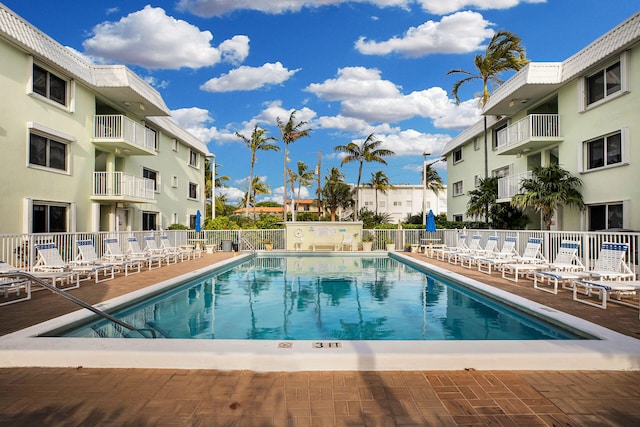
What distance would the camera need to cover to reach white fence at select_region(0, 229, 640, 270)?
917cm

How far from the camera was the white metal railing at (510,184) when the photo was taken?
1694 cm

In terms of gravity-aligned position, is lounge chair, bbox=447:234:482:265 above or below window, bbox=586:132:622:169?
below

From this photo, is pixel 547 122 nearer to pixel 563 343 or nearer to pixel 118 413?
pixel 563 343

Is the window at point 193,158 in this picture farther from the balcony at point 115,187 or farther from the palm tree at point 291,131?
the palm tree at point 291,131

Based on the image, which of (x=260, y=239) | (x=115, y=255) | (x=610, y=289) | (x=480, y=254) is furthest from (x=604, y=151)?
(x=115, y=255)

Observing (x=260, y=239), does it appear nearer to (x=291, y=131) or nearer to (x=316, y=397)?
(x=291, y=131)

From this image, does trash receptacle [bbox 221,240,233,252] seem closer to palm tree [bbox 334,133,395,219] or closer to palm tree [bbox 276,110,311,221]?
palm tree [bbox 276,110,311,221]

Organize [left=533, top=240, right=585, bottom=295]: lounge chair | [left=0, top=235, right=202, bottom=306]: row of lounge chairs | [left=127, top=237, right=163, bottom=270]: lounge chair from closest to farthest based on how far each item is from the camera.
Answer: [left=0, top=235, right=202, bottom=306]: row of lounge chairs, [left=533, top=240, right=585, bottom=295]: lounge chair, [left=127, top=237, right=163, bottom=270]: lounge chair

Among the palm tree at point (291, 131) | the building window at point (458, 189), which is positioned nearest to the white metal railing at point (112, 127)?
the palm tree at point (291, 131)

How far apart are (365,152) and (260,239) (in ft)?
59.1

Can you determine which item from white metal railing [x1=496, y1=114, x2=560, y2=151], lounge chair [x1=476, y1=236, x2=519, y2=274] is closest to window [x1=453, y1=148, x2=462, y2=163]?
white metal railing [x1=496, y1=114, x2=560, y2=151]

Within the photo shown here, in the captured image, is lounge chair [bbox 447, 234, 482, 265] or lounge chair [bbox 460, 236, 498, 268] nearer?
lounge chair [bbox 460, 236, 498, 268]

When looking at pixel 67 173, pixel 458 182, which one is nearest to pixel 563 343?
pixel 67 173

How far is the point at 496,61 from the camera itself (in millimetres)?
20125
